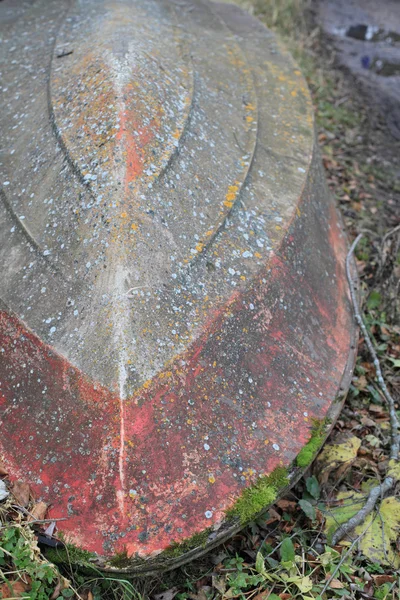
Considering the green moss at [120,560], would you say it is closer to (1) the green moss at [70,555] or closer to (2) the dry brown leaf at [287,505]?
(1) the green moss at [70,555]

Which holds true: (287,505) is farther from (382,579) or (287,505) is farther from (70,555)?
(70,555)

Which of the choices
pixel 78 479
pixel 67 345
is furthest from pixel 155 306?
pixel 78 479

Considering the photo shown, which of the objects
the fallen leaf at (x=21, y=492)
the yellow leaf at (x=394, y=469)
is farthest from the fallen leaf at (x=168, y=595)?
the yellow leaf at (x=394, y=469)

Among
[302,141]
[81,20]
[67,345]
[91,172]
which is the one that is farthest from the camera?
[81,20]

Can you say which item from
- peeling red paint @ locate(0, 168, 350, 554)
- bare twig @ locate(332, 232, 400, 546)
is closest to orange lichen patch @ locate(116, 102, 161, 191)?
peeling red paint @ locate(0, 168, 350, 554)

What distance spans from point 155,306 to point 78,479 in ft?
2.32

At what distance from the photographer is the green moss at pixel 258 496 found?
7.06ft

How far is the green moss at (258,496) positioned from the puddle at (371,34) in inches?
271

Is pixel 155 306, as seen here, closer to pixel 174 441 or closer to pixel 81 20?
pixel 174 441

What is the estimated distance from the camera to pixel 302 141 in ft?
11.1

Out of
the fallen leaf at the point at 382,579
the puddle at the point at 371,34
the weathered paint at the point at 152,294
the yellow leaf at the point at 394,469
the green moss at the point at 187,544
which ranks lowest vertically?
the fallen leaf at the point at 382,579

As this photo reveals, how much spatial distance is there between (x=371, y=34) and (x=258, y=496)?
7.23m

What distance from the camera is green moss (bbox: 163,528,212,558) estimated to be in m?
2.02

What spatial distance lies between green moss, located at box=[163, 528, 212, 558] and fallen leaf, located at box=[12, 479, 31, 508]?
537mm
